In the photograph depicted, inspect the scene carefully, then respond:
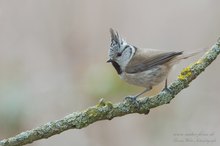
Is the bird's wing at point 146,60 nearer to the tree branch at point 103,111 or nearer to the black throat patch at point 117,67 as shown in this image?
the black throat patch at point 117,67

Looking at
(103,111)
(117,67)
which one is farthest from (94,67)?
(103,111)

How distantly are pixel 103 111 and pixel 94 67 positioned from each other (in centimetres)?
186

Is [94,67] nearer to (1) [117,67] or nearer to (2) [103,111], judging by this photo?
(1) [117,67]

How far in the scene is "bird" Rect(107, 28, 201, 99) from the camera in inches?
147

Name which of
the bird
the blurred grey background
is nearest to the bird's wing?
the bird

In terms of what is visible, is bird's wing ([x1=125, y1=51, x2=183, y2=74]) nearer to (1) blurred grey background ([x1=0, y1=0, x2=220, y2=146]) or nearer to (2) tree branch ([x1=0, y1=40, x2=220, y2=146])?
(1) blurred grey background ([x1=0, y1=0, x2=220, y2=146])

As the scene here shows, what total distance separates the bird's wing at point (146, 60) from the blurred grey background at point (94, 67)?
0.24m

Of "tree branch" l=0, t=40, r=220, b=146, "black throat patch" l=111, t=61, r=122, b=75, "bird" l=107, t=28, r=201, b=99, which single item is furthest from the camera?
"black throat patch" l=111, t=61, r=122, b=75

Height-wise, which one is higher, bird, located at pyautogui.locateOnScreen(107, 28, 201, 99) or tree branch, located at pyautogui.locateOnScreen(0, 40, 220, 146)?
bird, located at pyautogui.locateOnScreen(107, 28, 201, 99)

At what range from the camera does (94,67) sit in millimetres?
4453

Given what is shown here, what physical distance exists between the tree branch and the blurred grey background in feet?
3.30

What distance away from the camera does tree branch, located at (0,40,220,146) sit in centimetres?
254

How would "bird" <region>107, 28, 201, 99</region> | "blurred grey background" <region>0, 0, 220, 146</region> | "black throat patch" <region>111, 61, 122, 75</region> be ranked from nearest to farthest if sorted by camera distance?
"bird" <region>107, 28, 201, 99</region>, "black throat patch" <region>111, 61, 122, 75</region>, "blurred grey background" <region>0, 0, 220, 146</region>

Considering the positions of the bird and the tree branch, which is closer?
the tree branch
